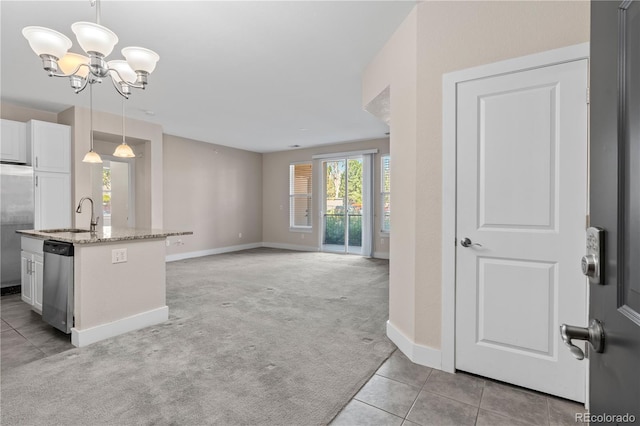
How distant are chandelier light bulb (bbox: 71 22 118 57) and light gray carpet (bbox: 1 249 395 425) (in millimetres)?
2151

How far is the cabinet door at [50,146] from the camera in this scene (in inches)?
177

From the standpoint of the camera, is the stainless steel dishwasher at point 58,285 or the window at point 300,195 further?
the window at point 300,195

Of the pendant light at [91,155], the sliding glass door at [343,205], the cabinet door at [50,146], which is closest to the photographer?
the pendant light at [91,155]

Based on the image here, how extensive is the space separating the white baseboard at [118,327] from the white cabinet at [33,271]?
3.07 feet

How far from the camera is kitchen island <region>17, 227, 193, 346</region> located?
105 inches

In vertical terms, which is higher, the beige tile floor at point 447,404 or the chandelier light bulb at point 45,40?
the chandelier light bulb at point 45,40

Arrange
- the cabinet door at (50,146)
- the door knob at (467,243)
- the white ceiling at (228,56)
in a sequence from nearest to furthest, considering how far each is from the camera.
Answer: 1. the door knob at (467,243)
2. the white ceiling at (228,56)
3. the cabinet door at (50,146)

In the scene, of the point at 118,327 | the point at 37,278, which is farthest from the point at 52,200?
the point at 118,327

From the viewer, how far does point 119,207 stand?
709cm

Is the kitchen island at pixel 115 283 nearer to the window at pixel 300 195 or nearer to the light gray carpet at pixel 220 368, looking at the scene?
the light gray carpet at pixel 220 368

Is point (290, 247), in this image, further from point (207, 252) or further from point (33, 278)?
point (33, 278)

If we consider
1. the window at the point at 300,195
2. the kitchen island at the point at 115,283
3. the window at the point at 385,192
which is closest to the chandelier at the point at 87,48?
the kitchen island at the point at 115,283

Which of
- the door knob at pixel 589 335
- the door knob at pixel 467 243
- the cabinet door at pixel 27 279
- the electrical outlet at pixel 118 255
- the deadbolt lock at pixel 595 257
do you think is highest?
the deadbolt lock at pixel 595 257

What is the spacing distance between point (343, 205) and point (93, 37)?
6.51 meters
